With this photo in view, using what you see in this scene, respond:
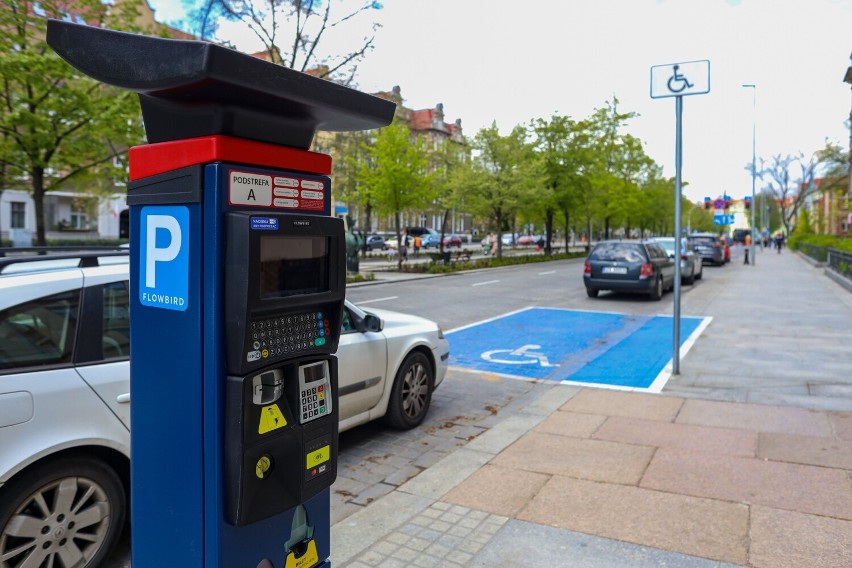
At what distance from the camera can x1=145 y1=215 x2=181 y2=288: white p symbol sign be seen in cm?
215

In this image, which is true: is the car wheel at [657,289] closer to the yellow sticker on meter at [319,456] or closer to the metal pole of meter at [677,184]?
the metal pole of meter at [677,184]

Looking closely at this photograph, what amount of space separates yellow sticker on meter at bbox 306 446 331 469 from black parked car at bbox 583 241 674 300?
1511 centimetres

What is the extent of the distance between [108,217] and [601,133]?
36.5 meters

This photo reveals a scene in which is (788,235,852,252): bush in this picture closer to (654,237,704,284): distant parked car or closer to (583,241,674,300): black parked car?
(654,237,704,284): distant parked car

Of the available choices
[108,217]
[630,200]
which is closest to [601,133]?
[630,200]

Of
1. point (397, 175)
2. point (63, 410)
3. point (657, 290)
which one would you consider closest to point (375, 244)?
point (397, 175)

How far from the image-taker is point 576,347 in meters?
10.3

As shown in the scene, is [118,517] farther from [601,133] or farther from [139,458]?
[601,133]

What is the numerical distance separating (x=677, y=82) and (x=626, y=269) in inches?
375

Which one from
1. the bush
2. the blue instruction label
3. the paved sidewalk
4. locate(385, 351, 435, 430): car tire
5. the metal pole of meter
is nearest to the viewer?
the blue instruction label

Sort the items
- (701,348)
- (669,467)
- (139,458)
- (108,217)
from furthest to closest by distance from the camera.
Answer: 1. (108,217)
2. (701,348)
3. (669,467)
4. (139,458)

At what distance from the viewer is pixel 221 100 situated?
206 centimetres

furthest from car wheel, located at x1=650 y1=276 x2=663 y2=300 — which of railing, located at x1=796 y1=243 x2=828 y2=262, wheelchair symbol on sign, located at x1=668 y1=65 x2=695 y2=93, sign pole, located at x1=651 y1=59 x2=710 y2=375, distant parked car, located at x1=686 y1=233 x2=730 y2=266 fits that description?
railing, located at x1=796 y1=243 x2=828 y2=262

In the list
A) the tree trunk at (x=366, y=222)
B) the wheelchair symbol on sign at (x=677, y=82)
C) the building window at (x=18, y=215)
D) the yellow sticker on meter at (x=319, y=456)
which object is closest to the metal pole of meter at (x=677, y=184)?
the wheelchair symbol on sign at (x=677, y=82)
